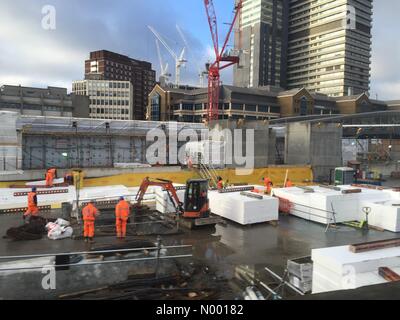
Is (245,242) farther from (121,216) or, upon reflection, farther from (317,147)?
(317,147)

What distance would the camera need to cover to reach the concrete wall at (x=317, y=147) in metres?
30.4

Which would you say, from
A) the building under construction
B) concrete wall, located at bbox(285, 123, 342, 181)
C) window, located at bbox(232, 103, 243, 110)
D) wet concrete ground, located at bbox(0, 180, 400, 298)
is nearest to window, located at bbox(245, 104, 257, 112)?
window, located at bbox(232, 103, 243, 110)

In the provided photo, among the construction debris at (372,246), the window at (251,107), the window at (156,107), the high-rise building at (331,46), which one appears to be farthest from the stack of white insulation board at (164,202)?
the high-rise building at (331,46)

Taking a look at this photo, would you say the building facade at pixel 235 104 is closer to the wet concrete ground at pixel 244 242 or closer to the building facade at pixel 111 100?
the building facade at pixel 111 100

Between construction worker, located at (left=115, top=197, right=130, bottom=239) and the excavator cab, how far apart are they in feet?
9.68

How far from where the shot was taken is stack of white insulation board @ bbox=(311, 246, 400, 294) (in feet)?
22.0

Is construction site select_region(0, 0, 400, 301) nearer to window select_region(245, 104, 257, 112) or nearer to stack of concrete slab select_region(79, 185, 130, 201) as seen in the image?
stack of concrete slab select_region(79, 185, 130, 201)

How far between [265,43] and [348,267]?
156 metres

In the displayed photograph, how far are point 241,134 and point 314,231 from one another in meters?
14.2

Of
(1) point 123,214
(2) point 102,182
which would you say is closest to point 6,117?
(2) point 102,182

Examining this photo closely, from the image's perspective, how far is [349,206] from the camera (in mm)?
16391

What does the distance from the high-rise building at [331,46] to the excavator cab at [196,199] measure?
133 meters

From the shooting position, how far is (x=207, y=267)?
10.4 meters

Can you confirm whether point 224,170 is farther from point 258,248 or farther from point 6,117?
point 6,117
